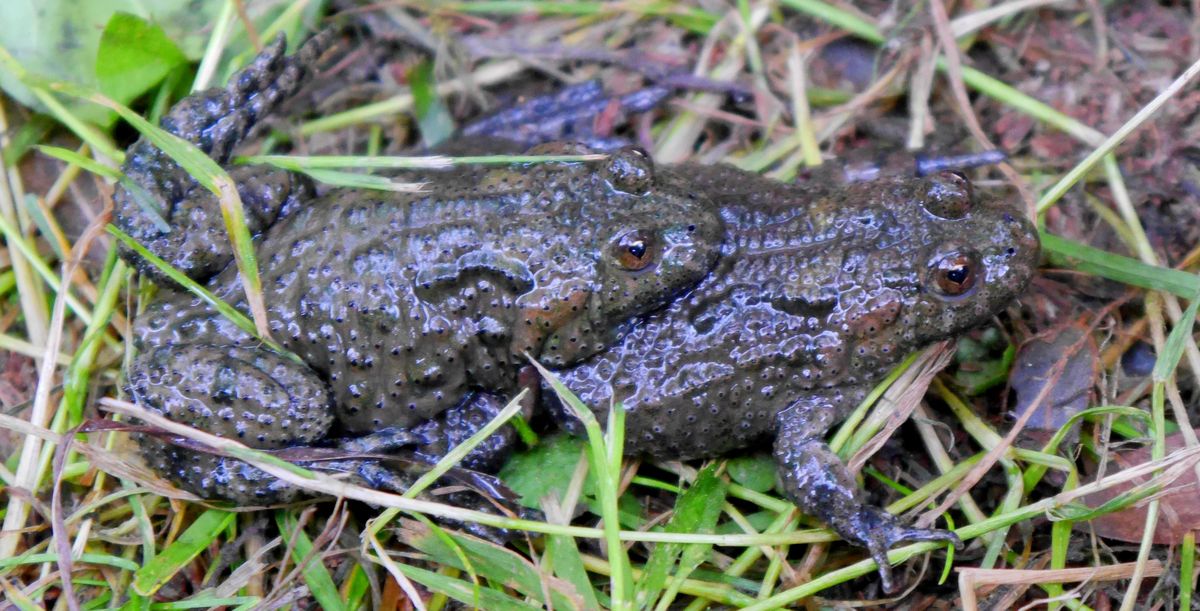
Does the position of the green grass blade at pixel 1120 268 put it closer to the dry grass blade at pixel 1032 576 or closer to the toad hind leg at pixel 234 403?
the dry grass blade at pixel 1032 576

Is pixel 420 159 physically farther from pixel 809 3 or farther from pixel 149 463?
pixel 809 3

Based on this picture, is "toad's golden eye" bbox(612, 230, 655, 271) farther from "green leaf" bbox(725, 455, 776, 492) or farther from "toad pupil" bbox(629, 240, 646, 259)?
"green leaf" bbox(725, 455, 776, 492)

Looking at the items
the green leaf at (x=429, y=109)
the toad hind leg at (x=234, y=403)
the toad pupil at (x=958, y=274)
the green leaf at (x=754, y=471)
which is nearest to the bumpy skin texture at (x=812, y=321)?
the toad pupil at (x=958, y=274)

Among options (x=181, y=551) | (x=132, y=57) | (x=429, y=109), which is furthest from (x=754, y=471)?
(x=132, y=57)

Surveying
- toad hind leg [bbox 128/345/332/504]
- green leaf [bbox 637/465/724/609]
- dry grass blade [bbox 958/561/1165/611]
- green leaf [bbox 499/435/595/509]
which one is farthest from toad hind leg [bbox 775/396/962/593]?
toad hind leg [bbox 128/345/332/504]

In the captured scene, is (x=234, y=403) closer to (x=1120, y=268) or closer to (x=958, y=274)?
(x=958, y=274)
